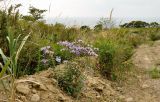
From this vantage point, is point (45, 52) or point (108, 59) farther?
point (108, 59)

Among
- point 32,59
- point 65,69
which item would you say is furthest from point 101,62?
point 65,69

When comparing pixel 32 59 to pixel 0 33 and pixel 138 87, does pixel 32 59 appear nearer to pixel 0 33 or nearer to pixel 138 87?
pixel 0 33

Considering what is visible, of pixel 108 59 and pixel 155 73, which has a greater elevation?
pixel 108 59

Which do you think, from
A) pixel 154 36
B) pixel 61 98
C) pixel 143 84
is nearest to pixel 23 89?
pixel 61 98

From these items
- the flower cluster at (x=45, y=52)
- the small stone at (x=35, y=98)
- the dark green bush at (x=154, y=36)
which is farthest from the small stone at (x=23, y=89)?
the dark green bush at (x=154, y=36)

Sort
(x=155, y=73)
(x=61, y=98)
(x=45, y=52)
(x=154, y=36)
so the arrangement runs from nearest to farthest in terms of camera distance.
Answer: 1. (x=61, y=98)
2. (x=45, y=52)
3. (x=155, y=73)
4. (x=154, y=36)

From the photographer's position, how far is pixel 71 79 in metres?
4.79

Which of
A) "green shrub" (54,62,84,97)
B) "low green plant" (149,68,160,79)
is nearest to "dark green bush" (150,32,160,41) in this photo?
"low green plant" (149,68,160,79)

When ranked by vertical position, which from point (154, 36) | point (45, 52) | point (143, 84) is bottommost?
point (143, 84)

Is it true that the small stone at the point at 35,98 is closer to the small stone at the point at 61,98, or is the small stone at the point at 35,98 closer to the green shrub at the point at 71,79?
the small stone at the point at 61,98

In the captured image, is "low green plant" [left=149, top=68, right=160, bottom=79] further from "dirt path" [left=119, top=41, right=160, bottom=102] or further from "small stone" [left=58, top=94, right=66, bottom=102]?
"small stone" [left=58, top=94, right=66, bottom=102]

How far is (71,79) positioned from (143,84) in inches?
74.9

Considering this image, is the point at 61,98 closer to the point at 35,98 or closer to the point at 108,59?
the point at 35,98

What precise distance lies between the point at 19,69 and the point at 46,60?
1.55 ft
